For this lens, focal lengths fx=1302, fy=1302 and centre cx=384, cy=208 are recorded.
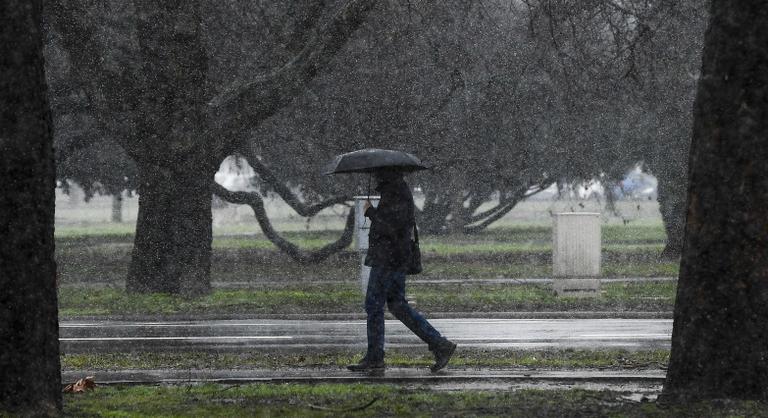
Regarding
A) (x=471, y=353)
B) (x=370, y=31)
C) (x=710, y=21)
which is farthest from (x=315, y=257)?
(x=710, y=21)

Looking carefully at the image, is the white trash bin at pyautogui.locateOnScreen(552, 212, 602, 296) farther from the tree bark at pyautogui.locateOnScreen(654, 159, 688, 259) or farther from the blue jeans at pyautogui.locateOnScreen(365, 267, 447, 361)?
the tree bark at pyautogui.locateOnScreen(654, 159, 688, 259)

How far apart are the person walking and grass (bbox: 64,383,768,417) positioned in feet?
3.77

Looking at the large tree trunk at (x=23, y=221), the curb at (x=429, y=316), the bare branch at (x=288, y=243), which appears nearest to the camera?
the large tree trunk at (x=23, y=221)

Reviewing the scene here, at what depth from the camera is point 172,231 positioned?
20.2 metres

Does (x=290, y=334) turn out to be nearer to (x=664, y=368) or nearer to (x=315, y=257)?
(x=664, y=368)

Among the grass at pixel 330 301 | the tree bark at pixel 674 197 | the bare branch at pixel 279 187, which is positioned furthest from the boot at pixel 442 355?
the tree bark at pixel 674 197

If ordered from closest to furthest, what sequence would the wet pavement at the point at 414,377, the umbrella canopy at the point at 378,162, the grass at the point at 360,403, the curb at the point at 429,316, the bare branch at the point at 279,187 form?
1. the grass at the point at 360,403
2. the wet pavement at the point at 414,377
3. the umbrella canopy at the point at 378,162
4. the curb at the point at 429,316
5. the bare branch at the point at 279,187

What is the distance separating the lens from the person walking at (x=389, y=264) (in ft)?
36.3

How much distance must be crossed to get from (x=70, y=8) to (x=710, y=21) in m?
13.5

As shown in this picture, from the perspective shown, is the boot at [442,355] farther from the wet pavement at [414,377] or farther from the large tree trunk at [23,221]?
the large tree trunk at [23,221]

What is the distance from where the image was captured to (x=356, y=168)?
1132 centimetres

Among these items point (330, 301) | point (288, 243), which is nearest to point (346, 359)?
point (330, 301)

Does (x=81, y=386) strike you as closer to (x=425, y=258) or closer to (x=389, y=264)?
(x=389, y=264)

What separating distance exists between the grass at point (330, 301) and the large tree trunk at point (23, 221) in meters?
10.1
